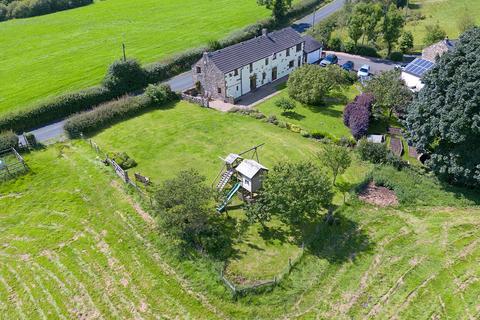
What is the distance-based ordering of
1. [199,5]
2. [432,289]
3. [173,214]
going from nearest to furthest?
[432,289] < [173,214] < [199,5]

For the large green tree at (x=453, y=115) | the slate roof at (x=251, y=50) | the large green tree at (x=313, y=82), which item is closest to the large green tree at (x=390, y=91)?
the large green tree at (x=313, y=82)

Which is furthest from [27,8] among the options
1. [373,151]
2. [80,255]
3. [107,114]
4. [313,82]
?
[373,151]


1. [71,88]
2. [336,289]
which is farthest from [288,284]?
[71,88]

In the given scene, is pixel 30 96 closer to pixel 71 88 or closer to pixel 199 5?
pixel 71 88

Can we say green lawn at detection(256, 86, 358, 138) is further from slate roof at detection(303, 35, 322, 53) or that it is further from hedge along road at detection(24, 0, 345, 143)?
hedge along road at detection(24, 0, 345, 143)

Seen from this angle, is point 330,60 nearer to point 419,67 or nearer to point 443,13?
point 419,67

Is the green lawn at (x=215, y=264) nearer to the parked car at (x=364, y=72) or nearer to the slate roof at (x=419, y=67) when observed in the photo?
the slate roof at (x=419, y=67)
